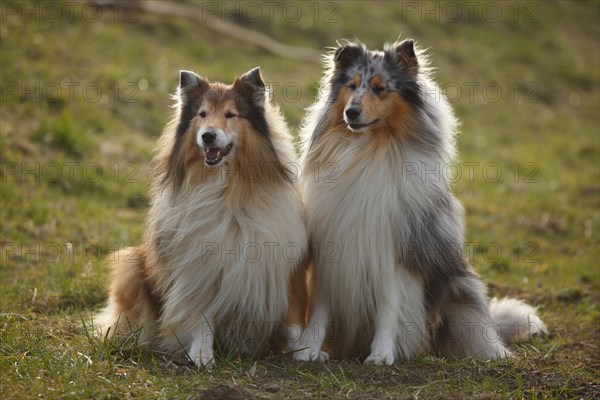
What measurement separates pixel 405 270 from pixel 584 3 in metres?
19.0

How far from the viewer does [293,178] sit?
16.5ft

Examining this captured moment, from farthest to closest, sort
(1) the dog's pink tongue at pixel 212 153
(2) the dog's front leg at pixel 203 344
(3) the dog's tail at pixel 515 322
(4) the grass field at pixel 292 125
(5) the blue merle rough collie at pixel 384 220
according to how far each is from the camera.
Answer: (3) the dog's tail at pixel 515 322
(5) the blue merle rough collie at pixel 384 220
(1) the dog's pink tongue at pixel 212 153
(2) the dog's front leg at pixel 203 344
(4) the grass field at pixel 292 125

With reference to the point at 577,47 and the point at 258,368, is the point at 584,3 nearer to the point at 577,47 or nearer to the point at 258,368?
the point at 577,47

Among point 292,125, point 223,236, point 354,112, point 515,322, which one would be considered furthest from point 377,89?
point 292,125

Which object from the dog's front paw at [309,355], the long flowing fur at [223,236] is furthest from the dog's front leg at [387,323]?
the long flowing fur at [223,236]

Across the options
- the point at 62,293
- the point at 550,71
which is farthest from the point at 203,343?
the point at 550,71

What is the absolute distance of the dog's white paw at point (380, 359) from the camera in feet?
15.6

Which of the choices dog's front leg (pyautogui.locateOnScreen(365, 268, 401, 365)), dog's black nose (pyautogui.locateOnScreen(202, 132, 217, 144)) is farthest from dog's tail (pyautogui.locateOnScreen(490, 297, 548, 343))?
dog's black nose (pyautogui.locateOnScreen(202, 132, 217, 144))

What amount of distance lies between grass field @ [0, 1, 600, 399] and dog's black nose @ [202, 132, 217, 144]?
4.66ft

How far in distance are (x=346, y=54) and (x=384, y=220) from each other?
1214 mm

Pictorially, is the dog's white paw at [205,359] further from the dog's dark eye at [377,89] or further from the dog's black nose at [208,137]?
the dog's dark eye at [377,89]

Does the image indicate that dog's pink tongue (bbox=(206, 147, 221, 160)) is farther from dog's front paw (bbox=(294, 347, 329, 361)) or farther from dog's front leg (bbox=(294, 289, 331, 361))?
dog's front paw (bbox=(294, 347, 329, 361))

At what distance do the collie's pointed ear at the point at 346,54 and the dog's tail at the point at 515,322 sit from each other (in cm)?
234

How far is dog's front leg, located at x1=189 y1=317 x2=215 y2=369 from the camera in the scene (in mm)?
4645
